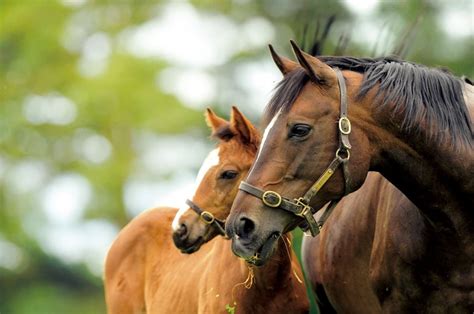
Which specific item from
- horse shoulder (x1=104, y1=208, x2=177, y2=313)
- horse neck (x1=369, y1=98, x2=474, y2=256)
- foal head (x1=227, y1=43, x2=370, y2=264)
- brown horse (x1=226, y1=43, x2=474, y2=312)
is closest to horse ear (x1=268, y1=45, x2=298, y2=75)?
brown horse (x1=226, y1=43, x2=474, y2=312)

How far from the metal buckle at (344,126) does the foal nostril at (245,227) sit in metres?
0.60

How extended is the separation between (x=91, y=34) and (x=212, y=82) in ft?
11.8

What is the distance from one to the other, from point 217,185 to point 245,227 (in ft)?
6.35

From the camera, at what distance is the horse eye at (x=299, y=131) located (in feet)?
15.6

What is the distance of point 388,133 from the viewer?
4.83 meters

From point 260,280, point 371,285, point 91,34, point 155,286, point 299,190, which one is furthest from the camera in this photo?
point 91,34

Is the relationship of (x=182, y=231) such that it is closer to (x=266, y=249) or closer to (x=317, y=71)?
(x=266, y=249)

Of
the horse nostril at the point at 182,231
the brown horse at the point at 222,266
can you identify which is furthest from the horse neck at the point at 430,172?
the horse nostril at the point at 182,231

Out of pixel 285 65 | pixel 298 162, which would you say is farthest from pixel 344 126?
pixel 285 65

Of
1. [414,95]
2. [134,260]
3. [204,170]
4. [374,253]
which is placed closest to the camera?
[414,95]

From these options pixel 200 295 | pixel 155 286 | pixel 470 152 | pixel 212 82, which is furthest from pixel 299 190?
pixel 212 82

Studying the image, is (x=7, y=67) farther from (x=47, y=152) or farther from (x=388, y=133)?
(x=388, y=133)

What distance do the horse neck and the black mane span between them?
0.21 ft

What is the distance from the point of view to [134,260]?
8.35 meters
